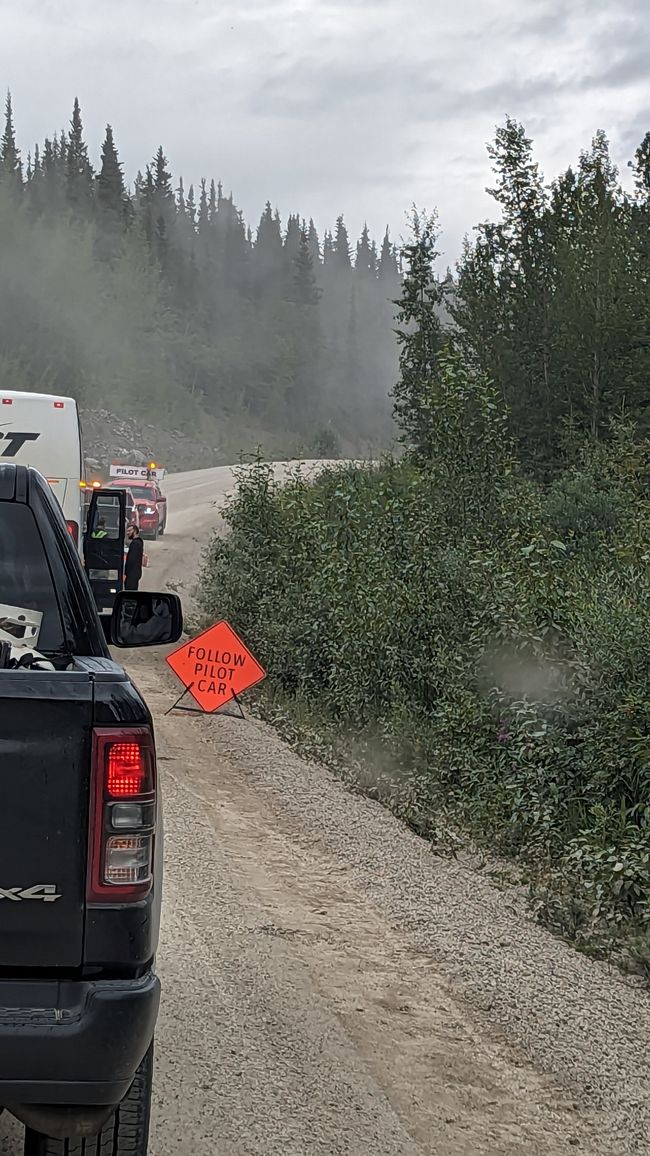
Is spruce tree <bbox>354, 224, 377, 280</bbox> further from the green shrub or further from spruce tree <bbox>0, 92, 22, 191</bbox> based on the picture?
the green shrub

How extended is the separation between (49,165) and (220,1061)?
427 feet

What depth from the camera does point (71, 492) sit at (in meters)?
16.5

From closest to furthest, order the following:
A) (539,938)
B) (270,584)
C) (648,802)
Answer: (539,938)
(648,802)
(270,584)

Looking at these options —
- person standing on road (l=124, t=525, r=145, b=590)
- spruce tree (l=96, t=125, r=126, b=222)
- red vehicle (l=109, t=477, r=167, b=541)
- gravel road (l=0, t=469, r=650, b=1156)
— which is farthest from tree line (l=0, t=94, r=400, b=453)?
gravel road (l=0, t=469, r=650, b=1156)

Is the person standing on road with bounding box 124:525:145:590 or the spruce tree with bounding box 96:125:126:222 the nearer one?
the person standing on road with bounding box 124:525:145:590

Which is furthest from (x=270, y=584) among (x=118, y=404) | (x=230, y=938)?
(x=118, y=404)

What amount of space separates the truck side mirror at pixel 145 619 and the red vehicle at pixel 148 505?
30513 millimetres

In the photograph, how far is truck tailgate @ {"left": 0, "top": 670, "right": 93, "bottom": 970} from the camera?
2770 millimetres

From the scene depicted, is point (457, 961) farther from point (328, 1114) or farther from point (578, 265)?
point (578, 265)

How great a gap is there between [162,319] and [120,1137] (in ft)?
339

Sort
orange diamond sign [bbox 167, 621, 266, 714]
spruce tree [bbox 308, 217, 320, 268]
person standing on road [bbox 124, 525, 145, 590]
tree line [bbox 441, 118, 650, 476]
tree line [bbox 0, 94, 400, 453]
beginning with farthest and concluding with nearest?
1. spruce tree [bbox 308, 217, 320, 268]
2. tree line [bbox 0, 94, 400, 453]
3. tree line [bbox 441, 118, 650, 476]
4. person standing on road [bbox 124, 525, 145, 590]
5. orange diamond sign [bbox 167, 621, 266, 714]

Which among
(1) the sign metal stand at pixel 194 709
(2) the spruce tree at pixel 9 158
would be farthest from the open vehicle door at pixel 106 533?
(2) the spruce tree at pixel 9 158

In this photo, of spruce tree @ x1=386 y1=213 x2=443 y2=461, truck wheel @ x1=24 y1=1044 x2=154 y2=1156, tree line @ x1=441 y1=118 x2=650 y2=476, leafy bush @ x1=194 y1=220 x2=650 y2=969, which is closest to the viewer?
truck wheel @ x1=24 y1=1044 x2=154 y2=1156

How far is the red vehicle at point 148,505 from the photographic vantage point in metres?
35.1
